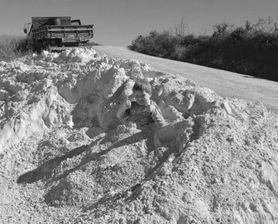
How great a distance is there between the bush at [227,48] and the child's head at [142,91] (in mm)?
10713

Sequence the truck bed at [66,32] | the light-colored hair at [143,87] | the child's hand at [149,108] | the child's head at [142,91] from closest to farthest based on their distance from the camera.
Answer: the child's hand at [149,108] < the child's head at [142,91] < the light-colored hair at [143,87] < the truck bed at [66,32]

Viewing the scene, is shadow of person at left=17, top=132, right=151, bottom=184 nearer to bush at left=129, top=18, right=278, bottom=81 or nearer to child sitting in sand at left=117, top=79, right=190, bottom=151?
child sitting in sand at left=117, top=79, right=190, bottom=151

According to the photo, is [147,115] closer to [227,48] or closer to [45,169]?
[45,169]

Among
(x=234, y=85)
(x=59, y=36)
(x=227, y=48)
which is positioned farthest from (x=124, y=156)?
(x=227, y=48)

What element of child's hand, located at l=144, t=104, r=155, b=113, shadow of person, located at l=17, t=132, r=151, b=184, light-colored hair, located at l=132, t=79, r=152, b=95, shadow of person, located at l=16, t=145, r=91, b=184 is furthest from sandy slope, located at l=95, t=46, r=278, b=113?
shadow of person, located at l=16, t=145, r=91, b=184

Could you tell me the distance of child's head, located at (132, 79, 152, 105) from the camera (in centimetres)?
648

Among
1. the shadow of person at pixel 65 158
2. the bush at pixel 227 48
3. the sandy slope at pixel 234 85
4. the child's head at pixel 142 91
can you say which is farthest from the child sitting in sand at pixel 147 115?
the bush at pixel 227 48

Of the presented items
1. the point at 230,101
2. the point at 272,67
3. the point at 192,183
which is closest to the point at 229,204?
the point at 192,183

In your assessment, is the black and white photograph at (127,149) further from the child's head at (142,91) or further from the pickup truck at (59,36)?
the pickup truck at (59,36)

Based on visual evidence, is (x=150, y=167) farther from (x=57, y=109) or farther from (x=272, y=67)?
(x=272, y=67)

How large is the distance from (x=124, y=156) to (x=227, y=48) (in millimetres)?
16234

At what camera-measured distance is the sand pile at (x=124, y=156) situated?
479cm

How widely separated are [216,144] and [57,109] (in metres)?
2.68

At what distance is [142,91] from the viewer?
6648 millimetres
